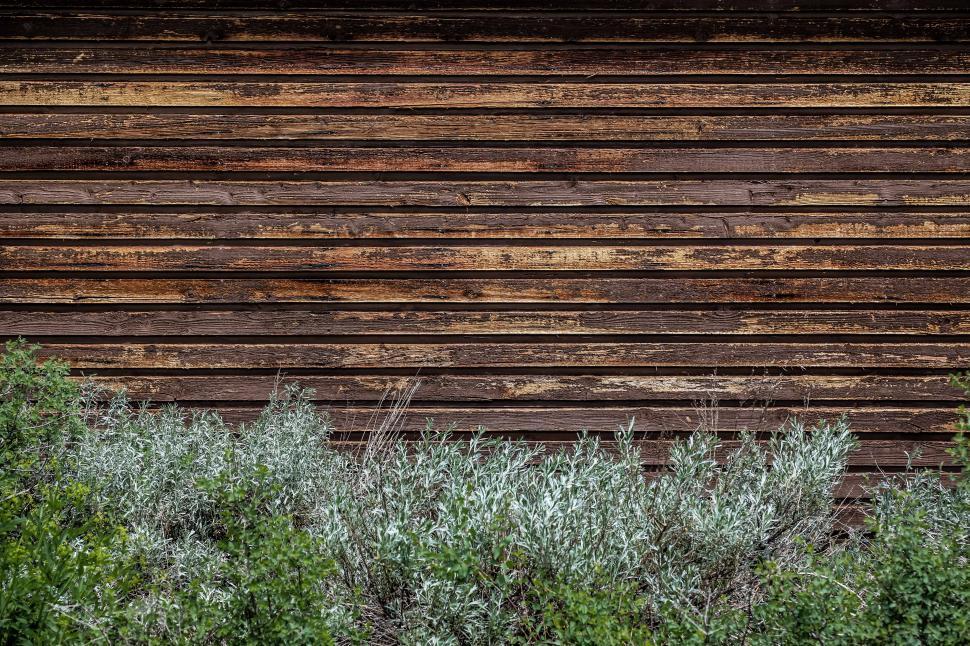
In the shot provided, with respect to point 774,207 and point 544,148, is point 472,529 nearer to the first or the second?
point 544,148

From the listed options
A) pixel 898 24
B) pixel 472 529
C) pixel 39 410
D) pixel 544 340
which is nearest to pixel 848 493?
pixel 544 340

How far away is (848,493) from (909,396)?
701 mm

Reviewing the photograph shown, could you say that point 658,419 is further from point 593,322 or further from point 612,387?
point 593,322

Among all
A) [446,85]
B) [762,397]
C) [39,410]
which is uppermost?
[446,85]

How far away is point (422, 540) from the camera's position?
8.92 feet

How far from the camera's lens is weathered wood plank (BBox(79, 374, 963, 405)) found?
388 cm

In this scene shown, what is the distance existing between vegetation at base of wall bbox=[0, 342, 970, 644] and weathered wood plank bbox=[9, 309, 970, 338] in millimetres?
450

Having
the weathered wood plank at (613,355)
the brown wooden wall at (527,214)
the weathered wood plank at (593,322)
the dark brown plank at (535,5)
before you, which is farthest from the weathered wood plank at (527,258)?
the dark brown plank at (535,5)

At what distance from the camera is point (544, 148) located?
12.8 ft

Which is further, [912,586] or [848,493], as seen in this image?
[848,493]

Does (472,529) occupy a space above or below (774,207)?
below

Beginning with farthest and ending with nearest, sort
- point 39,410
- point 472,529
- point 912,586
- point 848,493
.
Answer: point 848,493 < point 39,410 < point 472,529 < point 912,586

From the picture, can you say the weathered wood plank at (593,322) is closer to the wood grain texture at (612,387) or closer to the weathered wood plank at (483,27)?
the wood grain texture at (612,387)

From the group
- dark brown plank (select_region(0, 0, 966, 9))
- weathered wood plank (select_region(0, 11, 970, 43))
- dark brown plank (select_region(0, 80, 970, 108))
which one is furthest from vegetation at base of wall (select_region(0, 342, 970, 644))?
dark brown plank (select_region(0, 0, 966, 9))
